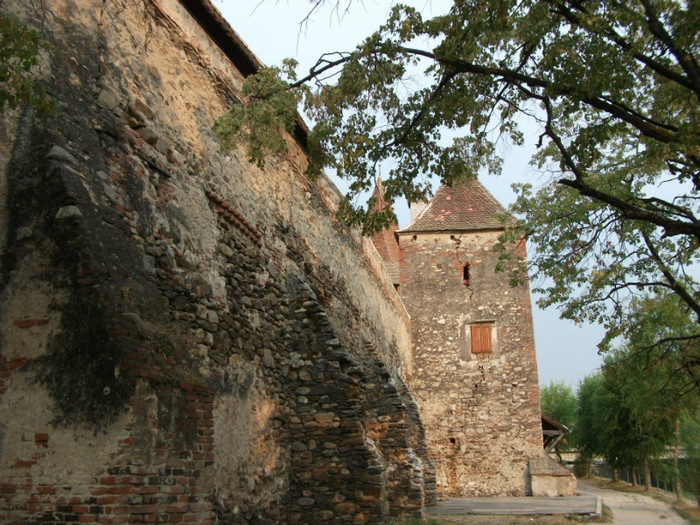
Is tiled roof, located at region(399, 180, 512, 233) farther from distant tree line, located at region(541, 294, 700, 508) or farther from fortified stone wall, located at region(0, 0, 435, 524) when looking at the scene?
fortified stone wall, located at region(0, 0, 435, 524)

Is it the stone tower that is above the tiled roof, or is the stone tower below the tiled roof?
below

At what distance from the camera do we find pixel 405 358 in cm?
1797

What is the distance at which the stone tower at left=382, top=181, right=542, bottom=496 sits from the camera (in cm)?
1791

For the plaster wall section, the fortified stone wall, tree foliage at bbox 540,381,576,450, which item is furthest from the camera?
tree foliage at bbox 540,381,576,450

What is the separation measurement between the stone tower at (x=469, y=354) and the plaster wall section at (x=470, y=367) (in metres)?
0.03

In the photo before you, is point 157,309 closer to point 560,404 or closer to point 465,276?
point 465,276

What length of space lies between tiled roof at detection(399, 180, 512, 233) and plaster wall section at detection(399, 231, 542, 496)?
0.33m

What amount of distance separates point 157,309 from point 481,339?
15846mm

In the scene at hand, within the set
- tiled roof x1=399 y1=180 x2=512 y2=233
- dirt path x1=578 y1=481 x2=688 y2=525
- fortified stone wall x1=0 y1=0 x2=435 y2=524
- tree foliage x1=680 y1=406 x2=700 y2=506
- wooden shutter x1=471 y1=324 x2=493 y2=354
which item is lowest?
dirt path x1=578 y1=481 x2=688 y2=525

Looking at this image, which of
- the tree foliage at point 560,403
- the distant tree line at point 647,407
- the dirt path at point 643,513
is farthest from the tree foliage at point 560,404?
the dirt path at point 643,513

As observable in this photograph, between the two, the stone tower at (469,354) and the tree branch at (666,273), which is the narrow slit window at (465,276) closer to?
the stone tower at (469,354)

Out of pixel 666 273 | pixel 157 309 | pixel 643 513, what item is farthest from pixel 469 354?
pixel 157 309

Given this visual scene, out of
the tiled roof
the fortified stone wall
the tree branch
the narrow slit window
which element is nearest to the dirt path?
the tree branch

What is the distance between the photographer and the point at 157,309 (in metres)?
4.54
